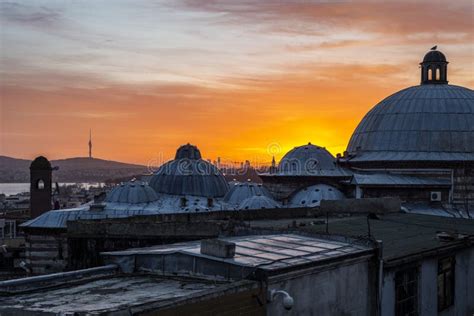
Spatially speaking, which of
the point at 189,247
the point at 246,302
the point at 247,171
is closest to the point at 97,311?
the point at 246,302

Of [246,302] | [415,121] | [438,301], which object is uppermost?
[415,121]

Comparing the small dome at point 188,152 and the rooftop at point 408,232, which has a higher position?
the small dome at point 188,152

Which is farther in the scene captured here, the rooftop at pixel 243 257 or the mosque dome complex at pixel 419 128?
the mosque dome complex at pixel 419 128

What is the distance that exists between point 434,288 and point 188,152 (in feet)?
118

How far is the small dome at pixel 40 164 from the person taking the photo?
4741 centimetres

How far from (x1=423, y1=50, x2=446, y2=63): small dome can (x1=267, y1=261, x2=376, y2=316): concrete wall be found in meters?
34.7

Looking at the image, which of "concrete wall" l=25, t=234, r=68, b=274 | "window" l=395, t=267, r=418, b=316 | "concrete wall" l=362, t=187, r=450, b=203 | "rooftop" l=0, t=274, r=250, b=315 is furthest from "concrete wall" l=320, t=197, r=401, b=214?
"rooftop" l=0, t=274, r=250, b=315

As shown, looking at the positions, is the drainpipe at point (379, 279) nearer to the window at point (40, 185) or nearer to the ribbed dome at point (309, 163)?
the ribbed dome at point (309, 163)

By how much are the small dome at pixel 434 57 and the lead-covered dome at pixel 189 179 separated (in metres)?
16.0

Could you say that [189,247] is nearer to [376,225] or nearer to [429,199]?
[376,225]

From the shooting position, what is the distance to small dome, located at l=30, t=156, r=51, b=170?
1866 inches

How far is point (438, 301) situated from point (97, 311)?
373 inches

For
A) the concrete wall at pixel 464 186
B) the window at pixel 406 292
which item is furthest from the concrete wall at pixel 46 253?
the concrete wall at pixel 464 186

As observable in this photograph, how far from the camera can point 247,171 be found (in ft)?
257
